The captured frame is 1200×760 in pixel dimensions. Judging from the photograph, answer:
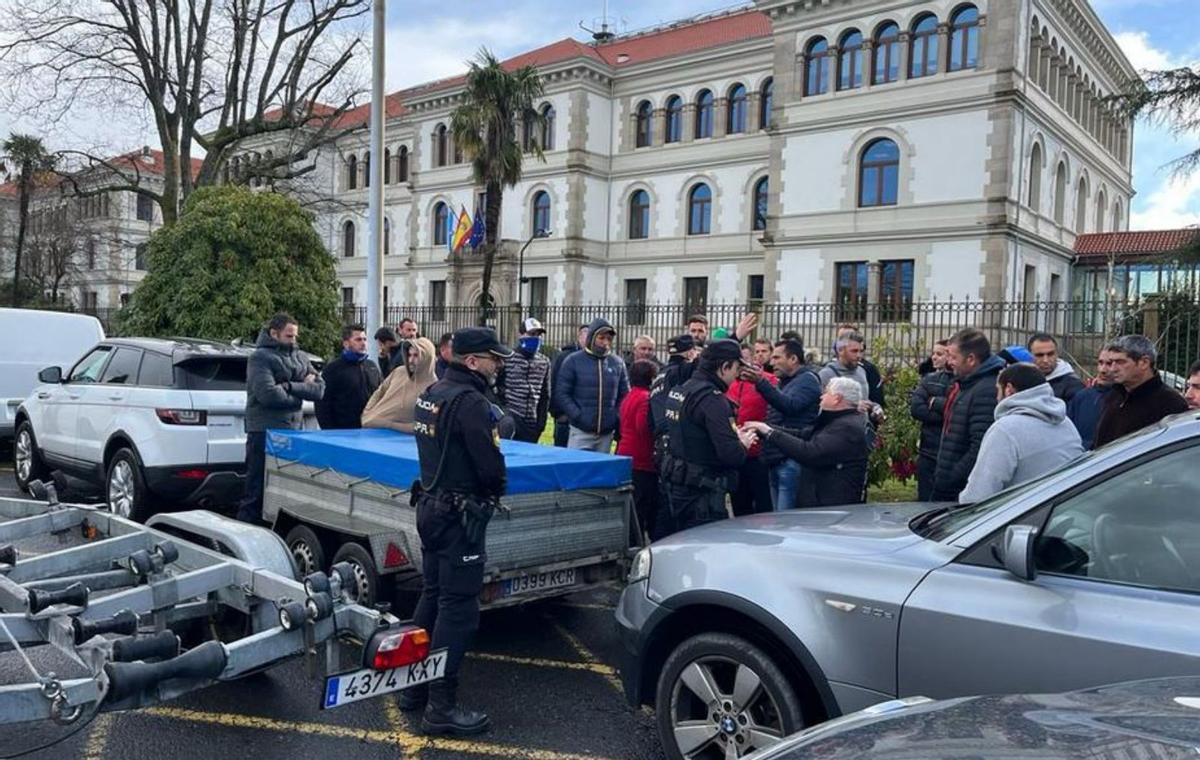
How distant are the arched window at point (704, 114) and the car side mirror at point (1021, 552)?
36.9 metres

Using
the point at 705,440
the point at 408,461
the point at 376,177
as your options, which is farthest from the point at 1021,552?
the point at 376,177

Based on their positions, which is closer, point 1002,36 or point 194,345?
point 194,345

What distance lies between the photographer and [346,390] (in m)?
7.91

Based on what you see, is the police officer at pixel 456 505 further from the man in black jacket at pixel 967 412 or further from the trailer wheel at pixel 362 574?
the man in black jacket at pixel 967 412

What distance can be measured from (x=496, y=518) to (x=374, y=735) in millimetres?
1209

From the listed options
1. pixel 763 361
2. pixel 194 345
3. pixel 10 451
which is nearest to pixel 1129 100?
pixel 763 361

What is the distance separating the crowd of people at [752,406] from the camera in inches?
207

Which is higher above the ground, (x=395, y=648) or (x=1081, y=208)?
(x=1081, y=208)

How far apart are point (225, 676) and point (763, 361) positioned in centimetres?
652

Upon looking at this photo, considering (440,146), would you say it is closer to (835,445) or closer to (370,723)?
(835,445)

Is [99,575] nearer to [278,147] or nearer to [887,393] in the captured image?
[887,393]

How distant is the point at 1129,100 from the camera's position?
1255 centimetres

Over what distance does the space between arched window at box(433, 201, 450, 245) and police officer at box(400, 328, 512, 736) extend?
42.0 metres

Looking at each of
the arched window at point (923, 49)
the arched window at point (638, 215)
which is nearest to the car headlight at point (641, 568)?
the arched window at point (923, 49)
